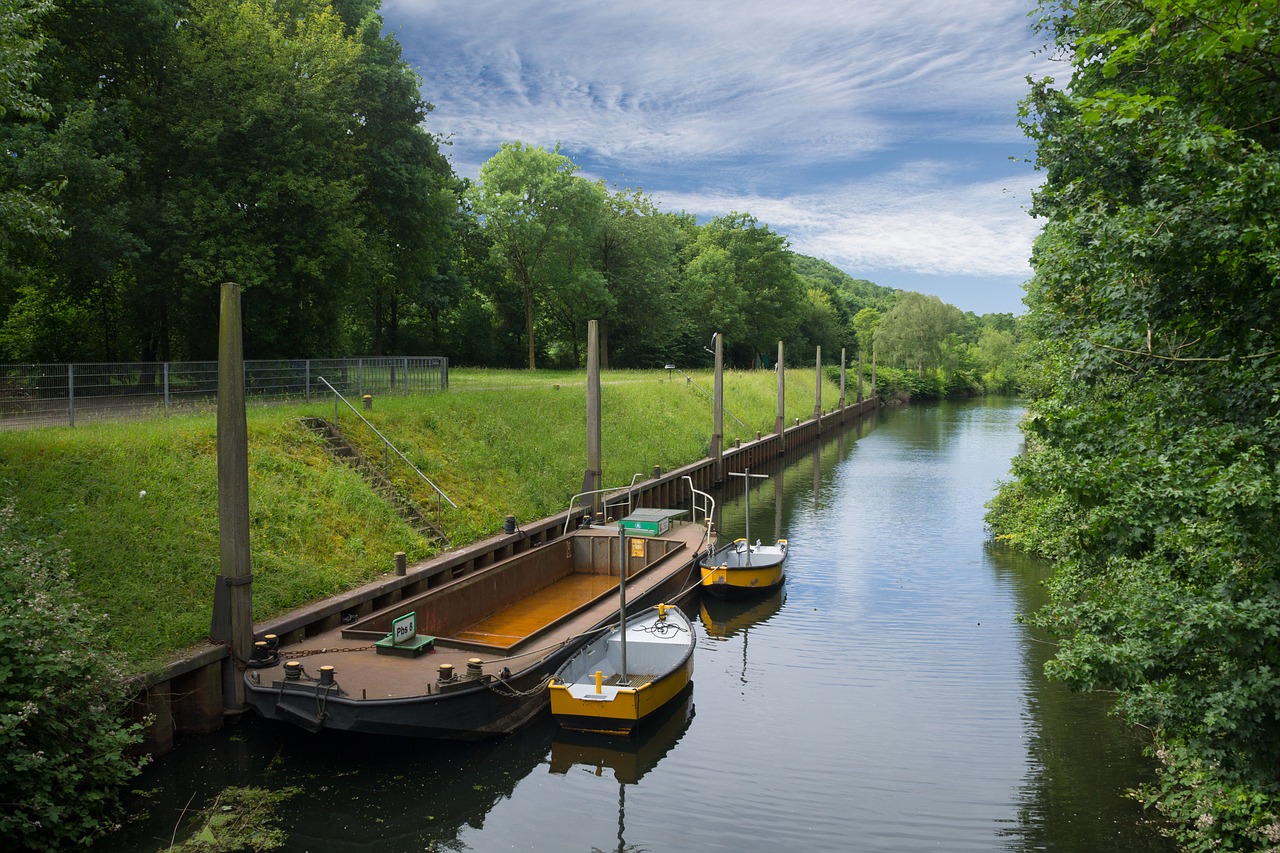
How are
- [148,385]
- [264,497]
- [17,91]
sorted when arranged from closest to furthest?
[17,91], [264,497], [148,385]

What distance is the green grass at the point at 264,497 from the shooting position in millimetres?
11578

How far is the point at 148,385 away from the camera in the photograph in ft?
57.0

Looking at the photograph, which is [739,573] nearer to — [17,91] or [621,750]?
[621,750]

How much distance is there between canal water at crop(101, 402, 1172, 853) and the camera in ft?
31.4

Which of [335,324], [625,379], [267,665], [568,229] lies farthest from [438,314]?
[267,665]

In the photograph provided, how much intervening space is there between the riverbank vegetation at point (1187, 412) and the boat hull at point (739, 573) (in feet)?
32.3

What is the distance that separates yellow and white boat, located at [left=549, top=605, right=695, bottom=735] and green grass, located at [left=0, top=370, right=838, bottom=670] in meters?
4.41

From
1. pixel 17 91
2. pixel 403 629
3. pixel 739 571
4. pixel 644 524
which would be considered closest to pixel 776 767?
pixel 644 524

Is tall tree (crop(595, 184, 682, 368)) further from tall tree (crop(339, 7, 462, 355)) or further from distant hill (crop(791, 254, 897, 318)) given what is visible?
distant hill (crop(791, 254, 897, 318))

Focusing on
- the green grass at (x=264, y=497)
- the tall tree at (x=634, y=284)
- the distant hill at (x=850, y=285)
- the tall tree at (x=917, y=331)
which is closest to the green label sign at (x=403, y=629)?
the green grass at (x=264, y=497)

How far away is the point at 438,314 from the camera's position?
53375 mm

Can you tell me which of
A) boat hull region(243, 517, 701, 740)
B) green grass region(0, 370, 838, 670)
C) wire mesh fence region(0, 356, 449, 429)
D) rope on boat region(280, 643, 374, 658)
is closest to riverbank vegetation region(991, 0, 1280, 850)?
boat hull region(243, 517, 701, 740)

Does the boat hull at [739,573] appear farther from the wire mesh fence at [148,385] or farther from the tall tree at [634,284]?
the tall tree at [634,284]

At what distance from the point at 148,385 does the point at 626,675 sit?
1181cm
